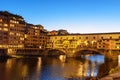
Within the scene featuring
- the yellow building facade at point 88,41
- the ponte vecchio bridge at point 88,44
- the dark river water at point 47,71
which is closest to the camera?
the dark river water at point 47,71

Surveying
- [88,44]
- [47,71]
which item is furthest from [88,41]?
[47,71]

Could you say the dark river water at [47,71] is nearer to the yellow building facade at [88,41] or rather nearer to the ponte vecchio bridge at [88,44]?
the ponte vecchio bridge at [88,44]

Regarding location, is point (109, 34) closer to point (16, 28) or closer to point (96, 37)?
point (96, 37)

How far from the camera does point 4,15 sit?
114812mm

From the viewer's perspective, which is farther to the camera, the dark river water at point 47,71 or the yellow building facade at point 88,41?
the yellow building facade at point 88,41

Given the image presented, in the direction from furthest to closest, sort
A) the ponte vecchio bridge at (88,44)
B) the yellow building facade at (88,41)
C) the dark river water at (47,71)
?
the yellow building facade at (88,41)
the ponte vecchio bridge at (88,44)
the dark river water at (47,71)

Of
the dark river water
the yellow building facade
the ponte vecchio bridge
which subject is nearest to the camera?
the dark river water

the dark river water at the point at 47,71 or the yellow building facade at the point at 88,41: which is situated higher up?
the yellow building facade at the point at 88,41

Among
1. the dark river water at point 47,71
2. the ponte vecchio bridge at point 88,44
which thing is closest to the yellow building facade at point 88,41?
the ponte vecchio bridge at point 88,44

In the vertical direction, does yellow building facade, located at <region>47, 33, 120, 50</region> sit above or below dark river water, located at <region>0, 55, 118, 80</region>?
above

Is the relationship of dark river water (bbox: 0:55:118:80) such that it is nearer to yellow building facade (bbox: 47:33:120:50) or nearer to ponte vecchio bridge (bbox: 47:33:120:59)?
ponte vecchio bridge (bbox: 47:33:120:59)

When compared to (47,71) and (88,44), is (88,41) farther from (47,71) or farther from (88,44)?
(47,71)

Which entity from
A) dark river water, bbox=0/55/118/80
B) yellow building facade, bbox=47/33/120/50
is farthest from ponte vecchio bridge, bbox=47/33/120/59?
dark river water, bbox=0/55/118/80

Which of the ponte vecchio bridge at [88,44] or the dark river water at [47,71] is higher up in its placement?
the ponte vecchio bridge at [88,44]
